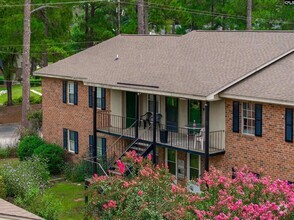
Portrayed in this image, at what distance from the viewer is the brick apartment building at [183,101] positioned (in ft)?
74.7

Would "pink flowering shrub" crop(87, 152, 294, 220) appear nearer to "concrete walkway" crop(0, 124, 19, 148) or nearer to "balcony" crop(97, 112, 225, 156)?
"balcony" crop(97, 112, 225, 156)

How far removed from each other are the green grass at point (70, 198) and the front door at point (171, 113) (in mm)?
4736

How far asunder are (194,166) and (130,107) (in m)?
5.16

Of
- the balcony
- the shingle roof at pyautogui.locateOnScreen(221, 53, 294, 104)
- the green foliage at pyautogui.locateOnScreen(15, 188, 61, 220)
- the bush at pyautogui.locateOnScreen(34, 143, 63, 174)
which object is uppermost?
the shingle roof at pyautogui.locateOnScreen(221, 53, 294, 104)

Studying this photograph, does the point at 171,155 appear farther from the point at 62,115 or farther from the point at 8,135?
the point at 8,135

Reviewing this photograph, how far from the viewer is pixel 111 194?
1538 centimetres

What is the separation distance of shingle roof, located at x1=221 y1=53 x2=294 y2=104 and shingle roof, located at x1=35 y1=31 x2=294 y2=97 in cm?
36

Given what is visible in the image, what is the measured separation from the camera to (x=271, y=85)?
894 inches

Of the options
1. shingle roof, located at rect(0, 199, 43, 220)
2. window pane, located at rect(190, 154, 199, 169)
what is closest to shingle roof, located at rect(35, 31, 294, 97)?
window pane, located at rect(190, 154, 199, 169)

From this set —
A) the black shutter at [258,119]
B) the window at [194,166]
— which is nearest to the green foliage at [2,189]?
the window at [194,166]

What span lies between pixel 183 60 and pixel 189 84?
3.98m

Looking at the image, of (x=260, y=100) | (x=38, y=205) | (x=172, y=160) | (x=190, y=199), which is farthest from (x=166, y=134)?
(x=190, y=199)

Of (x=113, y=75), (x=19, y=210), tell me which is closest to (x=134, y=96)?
(x=113, y=75)

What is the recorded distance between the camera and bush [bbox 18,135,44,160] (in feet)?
109
